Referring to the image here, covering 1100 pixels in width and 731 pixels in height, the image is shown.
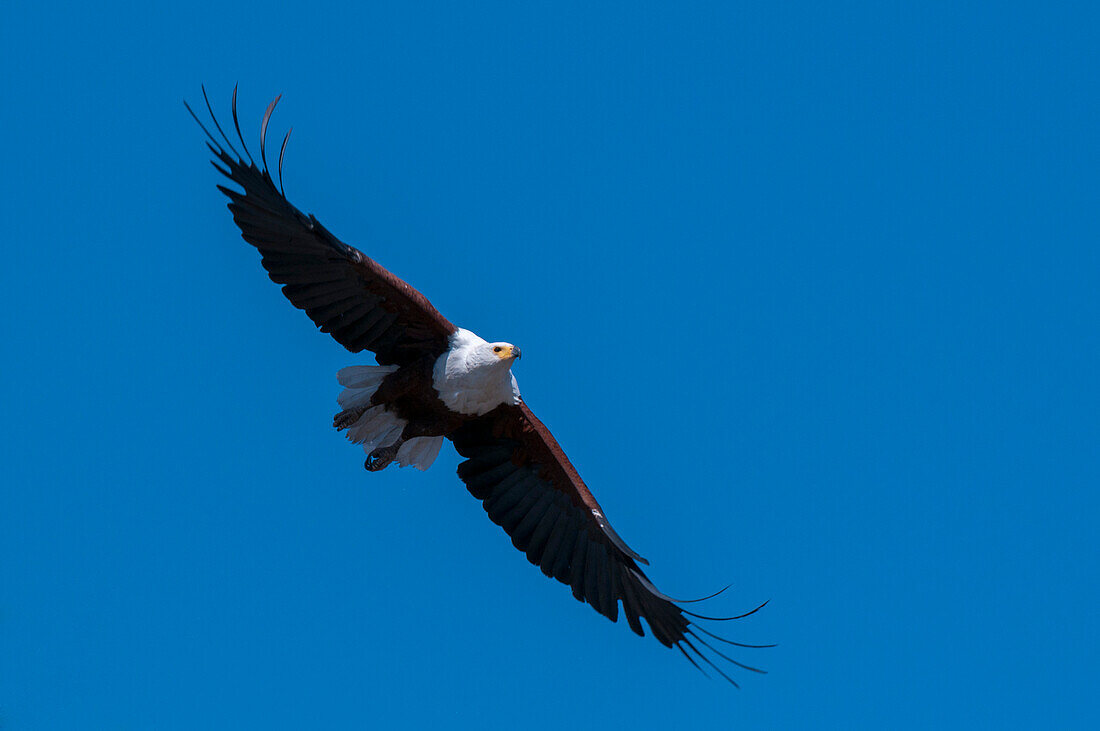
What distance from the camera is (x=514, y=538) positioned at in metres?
12.2

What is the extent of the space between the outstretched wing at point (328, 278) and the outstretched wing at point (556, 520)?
3.61 ft

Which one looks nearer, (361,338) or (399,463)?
(361,338)

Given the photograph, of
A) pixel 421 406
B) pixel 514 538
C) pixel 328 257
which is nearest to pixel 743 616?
pixel 514 538

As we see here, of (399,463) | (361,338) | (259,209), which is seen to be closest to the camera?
(259,209)

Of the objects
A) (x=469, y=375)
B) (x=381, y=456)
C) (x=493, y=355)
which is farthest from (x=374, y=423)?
(x=493, y=355)

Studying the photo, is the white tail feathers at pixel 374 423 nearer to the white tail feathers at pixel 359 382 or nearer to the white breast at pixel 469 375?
the white tail feathers at pixel 359 382

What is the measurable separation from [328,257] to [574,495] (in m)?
2.83

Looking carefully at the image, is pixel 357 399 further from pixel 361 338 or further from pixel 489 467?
pixel 489 467

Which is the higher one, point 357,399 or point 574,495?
point 574,495

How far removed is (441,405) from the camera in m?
11.4

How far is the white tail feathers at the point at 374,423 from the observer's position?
11.4 metres

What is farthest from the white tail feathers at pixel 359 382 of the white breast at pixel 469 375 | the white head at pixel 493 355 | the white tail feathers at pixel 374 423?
the white head at pixel 493 355

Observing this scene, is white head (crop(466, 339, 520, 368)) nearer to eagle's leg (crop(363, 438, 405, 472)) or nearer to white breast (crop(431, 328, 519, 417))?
white breast (crop(431, 328, 519, 417))

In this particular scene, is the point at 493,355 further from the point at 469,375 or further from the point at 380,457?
the point at 380,457
